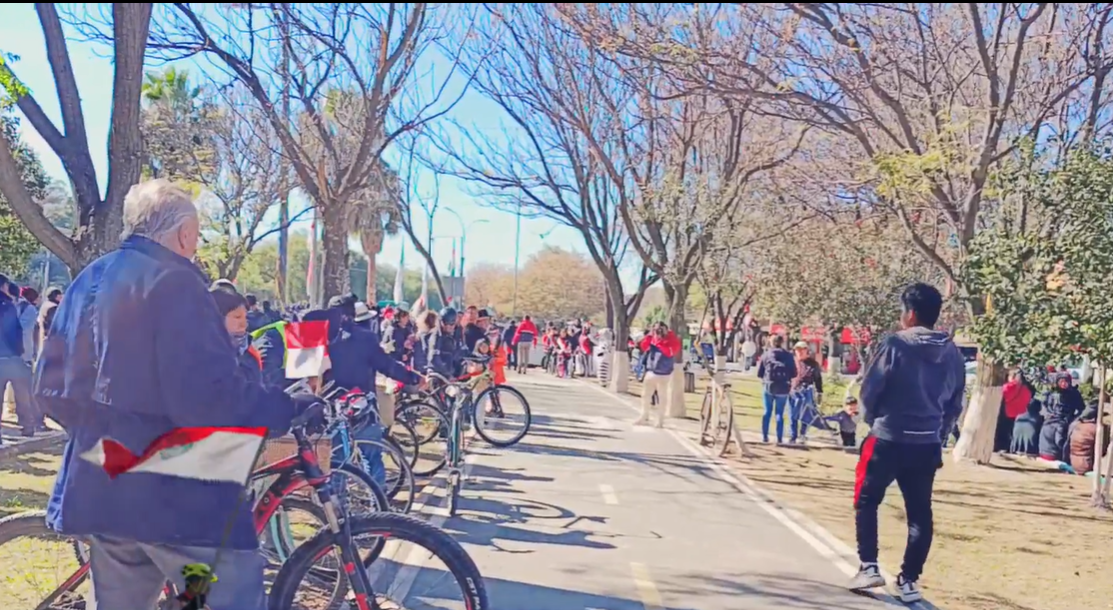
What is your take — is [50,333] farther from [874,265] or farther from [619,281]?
[874,265]

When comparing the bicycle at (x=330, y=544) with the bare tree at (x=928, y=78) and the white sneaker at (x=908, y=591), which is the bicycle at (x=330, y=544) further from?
the bare tree at (x=928, y=78)

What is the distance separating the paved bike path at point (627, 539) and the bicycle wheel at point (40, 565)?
8.37ft

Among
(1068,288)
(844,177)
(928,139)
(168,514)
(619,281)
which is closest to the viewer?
(168,514)

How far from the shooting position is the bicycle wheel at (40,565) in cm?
438

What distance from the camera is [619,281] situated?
25391mm

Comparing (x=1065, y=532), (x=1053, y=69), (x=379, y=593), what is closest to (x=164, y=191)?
(x=379, y=593)

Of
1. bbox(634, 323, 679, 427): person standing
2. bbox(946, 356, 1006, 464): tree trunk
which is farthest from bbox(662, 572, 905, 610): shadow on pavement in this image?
bbox(634, 323, 679, 427): person standing

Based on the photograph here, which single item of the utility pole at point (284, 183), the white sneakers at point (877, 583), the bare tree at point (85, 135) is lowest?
the white sneakers at point (877, 583)

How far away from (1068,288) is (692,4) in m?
6.15

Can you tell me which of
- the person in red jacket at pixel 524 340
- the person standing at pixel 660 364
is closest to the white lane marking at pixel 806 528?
the person standing at pixel 660 364

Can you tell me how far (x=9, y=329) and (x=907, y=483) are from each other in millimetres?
9496

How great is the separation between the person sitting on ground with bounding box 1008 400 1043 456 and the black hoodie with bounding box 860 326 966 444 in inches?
440

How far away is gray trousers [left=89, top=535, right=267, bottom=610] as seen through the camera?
336 centimetres

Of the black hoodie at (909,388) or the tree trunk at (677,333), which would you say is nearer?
the black hoodie at (909,388)
